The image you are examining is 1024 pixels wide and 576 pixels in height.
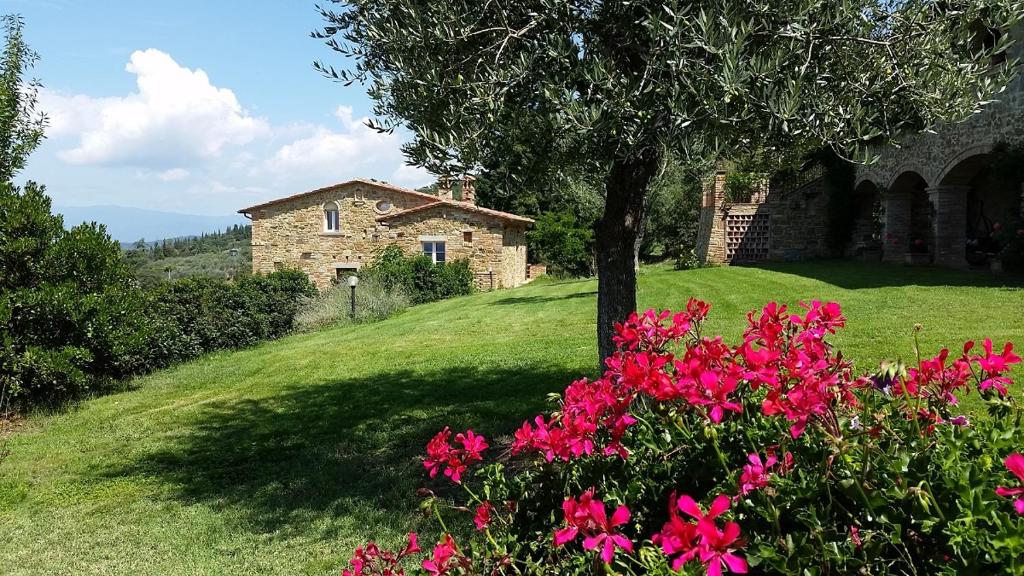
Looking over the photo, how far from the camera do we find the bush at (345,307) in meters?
18.0

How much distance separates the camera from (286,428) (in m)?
7.29

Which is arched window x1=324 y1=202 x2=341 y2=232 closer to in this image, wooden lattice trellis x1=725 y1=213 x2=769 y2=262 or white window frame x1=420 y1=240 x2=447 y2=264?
white window frame x1=420 y1=240 x2=447 y2=264

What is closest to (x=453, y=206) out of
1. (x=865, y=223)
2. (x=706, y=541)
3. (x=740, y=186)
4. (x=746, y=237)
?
(x=740, y=186)

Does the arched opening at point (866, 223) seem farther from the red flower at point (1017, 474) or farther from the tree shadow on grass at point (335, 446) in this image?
the red flower at point (1017, 474)

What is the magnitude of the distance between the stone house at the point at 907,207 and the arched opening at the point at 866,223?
32mm

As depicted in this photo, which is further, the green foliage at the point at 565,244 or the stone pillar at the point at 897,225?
the green foliage at the point at 565,244

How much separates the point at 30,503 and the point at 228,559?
107 inches

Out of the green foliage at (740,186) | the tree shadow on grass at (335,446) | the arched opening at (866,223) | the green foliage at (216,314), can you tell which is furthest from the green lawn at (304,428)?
the green foliage at (740,186)

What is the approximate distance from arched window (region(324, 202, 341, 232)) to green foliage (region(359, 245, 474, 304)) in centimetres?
446

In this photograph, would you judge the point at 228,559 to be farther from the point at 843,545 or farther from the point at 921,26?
the point at 921,26

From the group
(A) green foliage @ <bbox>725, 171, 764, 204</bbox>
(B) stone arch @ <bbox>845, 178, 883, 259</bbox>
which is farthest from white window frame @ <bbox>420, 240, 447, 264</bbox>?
(B) stone arch @ <bbox>845, 178, 883, 259</bbox>

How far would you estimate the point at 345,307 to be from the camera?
61.6 ft

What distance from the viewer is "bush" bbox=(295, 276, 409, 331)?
58.9 feet

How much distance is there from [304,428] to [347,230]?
2404cm
